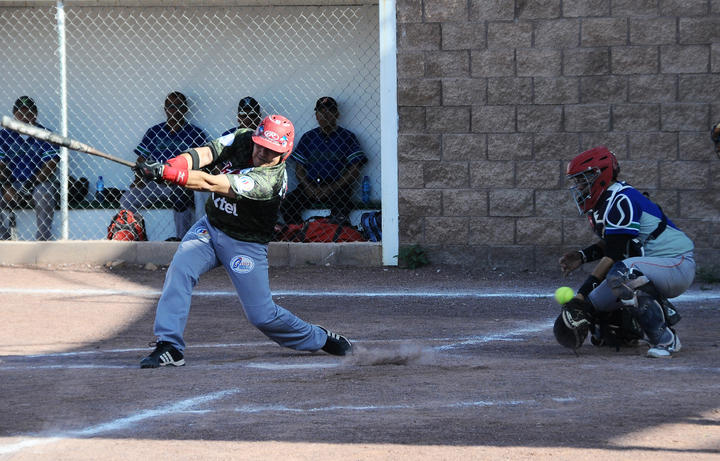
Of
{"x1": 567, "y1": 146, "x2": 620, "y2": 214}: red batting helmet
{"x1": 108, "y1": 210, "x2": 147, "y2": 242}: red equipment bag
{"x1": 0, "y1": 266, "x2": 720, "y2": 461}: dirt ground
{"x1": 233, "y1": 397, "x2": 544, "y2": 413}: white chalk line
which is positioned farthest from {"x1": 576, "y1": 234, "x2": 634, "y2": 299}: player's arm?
{"x1": 108, "y1": 210, "x2": 147, "y2": 242}: red equipment bag

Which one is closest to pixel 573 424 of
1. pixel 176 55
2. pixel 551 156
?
Result: pixel 551 156

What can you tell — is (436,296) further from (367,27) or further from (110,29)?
(110,29)

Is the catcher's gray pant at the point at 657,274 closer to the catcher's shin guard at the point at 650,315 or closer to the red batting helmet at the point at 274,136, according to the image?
the catcher's shin guard at the point at 650,315

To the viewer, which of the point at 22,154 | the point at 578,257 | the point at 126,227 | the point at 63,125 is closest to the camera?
the point at 578,257

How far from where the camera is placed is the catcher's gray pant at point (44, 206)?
38.5 feet

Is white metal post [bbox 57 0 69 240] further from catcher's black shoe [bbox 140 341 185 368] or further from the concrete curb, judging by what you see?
→ catcher's black shoe [bbox 140 341 185 368]

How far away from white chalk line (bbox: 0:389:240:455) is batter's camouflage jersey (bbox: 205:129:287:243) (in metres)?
1.24

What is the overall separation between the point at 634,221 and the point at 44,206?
7.84 metres

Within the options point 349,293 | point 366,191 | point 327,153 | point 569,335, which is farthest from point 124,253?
point 569,335

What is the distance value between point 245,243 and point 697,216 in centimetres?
591

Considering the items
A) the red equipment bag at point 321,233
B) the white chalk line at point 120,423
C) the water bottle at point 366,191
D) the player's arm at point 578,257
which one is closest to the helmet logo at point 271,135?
the white chalk line at point 120,423

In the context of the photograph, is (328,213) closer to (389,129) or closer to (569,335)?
(389,129)

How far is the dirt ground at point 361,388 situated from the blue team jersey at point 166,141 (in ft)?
11.3

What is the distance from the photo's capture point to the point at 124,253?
11.3 metres
